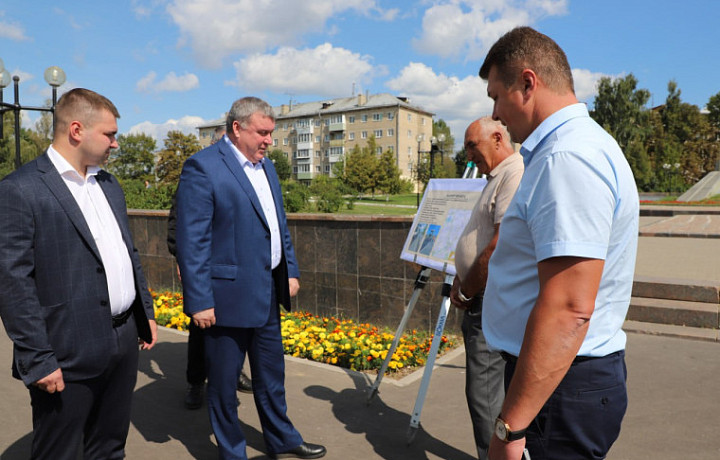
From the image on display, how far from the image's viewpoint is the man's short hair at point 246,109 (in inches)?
131

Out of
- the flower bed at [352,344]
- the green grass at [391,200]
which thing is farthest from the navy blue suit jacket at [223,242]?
the green grass at [391,200]

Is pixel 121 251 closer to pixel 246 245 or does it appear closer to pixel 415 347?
pixel 246 245

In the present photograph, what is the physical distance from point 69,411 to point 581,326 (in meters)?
2.22

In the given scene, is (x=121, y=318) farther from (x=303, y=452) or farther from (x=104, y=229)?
(x=303, y=452)

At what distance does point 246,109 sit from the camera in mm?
3332

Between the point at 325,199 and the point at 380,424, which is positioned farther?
the point at 325,199

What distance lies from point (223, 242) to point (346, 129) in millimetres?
87438

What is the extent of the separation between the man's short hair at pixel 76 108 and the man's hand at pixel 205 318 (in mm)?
1239

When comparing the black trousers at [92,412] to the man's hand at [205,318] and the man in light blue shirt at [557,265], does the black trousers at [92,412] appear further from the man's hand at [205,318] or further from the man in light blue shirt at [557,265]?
the man in light blue shirt at [557,265]

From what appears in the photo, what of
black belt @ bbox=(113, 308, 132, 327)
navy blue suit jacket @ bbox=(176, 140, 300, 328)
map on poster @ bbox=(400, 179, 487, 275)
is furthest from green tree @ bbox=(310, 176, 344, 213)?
black belt @ bbox=(113, 308, 132, 327)

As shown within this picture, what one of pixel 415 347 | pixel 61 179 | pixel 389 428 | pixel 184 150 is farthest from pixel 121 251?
pixel 184 150

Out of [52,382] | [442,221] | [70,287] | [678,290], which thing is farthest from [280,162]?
[52,382]

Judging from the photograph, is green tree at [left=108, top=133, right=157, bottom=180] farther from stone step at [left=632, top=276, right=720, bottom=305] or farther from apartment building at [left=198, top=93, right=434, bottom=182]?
stone step at [left=632, top=276, right=720, bottom=305]

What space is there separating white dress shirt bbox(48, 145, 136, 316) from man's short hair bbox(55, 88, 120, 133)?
13 centimetres
